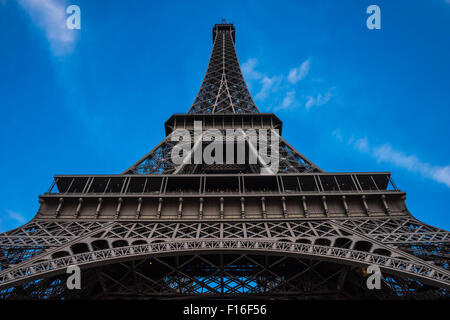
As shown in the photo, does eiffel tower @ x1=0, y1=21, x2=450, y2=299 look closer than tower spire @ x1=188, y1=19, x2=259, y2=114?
Yes

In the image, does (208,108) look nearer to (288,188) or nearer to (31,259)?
(288,188)

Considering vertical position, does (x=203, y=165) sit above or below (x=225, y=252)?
above

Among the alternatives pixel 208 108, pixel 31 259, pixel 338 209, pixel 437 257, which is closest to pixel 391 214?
pixel 338 209

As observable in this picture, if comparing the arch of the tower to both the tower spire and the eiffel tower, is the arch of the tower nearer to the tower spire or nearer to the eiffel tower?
the eiffel tower

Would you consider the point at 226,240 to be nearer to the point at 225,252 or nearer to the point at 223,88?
the point at 225,252

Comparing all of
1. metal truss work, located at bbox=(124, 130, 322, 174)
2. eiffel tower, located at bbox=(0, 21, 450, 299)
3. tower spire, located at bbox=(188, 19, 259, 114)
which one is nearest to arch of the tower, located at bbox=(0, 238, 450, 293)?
eiffel tower, located at bbox=(0, 21, 450, 299)

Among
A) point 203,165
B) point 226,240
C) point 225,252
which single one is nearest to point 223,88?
point 203,165

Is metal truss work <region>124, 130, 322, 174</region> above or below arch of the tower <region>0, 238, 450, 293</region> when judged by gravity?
above

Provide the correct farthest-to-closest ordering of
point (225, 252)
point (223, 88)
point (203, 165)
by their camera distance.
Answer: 1. point (223, 88)
2. point (203, 165)
3. point (225, 252)

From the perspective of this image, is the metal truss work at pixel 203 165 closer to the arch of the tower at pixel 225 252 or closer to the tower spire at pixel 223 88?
the tower spire at pixel 223 88
